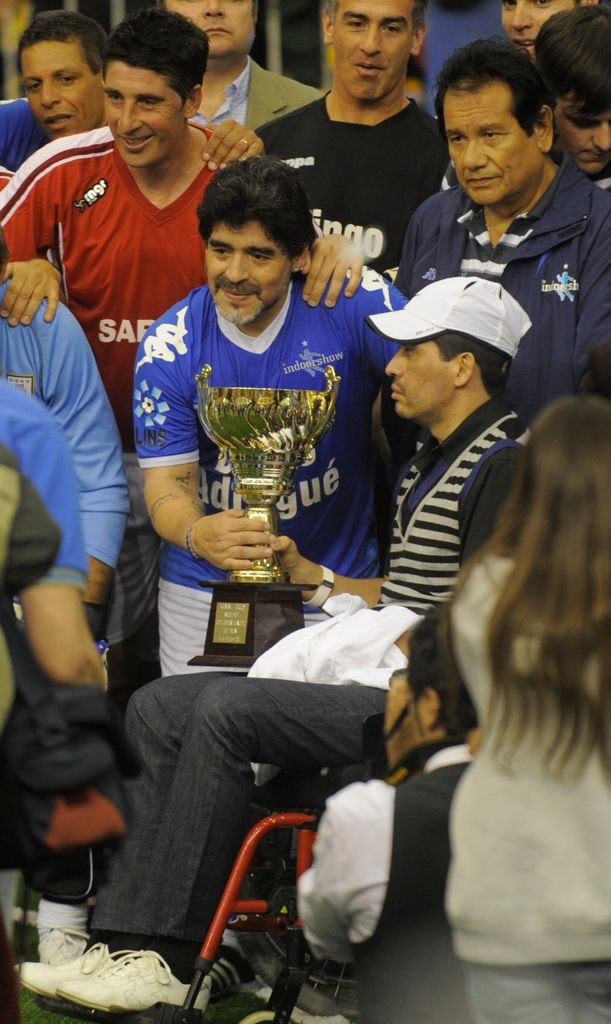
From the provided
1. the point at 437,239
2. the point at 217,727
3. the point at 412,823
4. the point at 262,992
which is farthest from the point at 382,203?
the point at 412,823

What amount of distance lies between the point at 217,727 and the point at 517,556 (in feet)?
5.96

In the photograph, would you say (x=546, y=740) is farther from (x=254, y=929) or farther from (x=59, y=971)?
(x=59, y=971)

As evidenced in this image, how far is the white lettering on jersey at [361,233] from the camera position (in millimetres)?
5633

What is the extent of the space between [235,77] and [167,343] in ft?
4.76

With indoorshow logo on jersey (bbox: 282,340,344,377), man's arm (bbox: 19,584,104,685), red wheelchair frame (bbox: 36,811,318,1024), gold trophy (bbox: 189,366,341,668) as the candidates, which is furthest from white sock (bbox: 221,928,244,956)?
man's arm (bbox: 19,584,104,685)

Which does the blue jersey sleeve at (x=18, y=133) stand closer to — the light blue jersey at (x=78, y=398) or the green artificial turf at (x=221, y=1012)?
the light blue jersey at (x=78, y=398)

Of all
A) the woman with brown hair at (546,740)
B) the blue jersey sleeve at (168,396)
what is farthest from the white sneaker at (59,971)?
the woman with brown hair at (546,740)

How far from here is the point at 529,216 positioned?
5027mm

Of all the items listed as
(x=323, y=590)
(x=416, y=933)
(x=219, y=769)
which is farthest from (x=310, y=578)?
(x=416, y=933)

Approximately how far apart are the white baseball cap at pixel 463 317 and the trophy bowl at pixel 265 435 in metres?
0.36

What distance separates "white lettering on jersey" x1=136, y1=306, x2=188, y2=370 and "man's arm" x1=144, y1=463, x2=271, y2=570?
1.08 feet

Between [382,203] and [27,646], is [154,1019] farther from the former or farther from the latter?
[382,203]

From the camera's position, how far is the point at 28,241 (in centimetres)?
575

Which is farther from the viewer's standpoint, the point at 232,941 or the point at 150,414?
the point at 150,414
